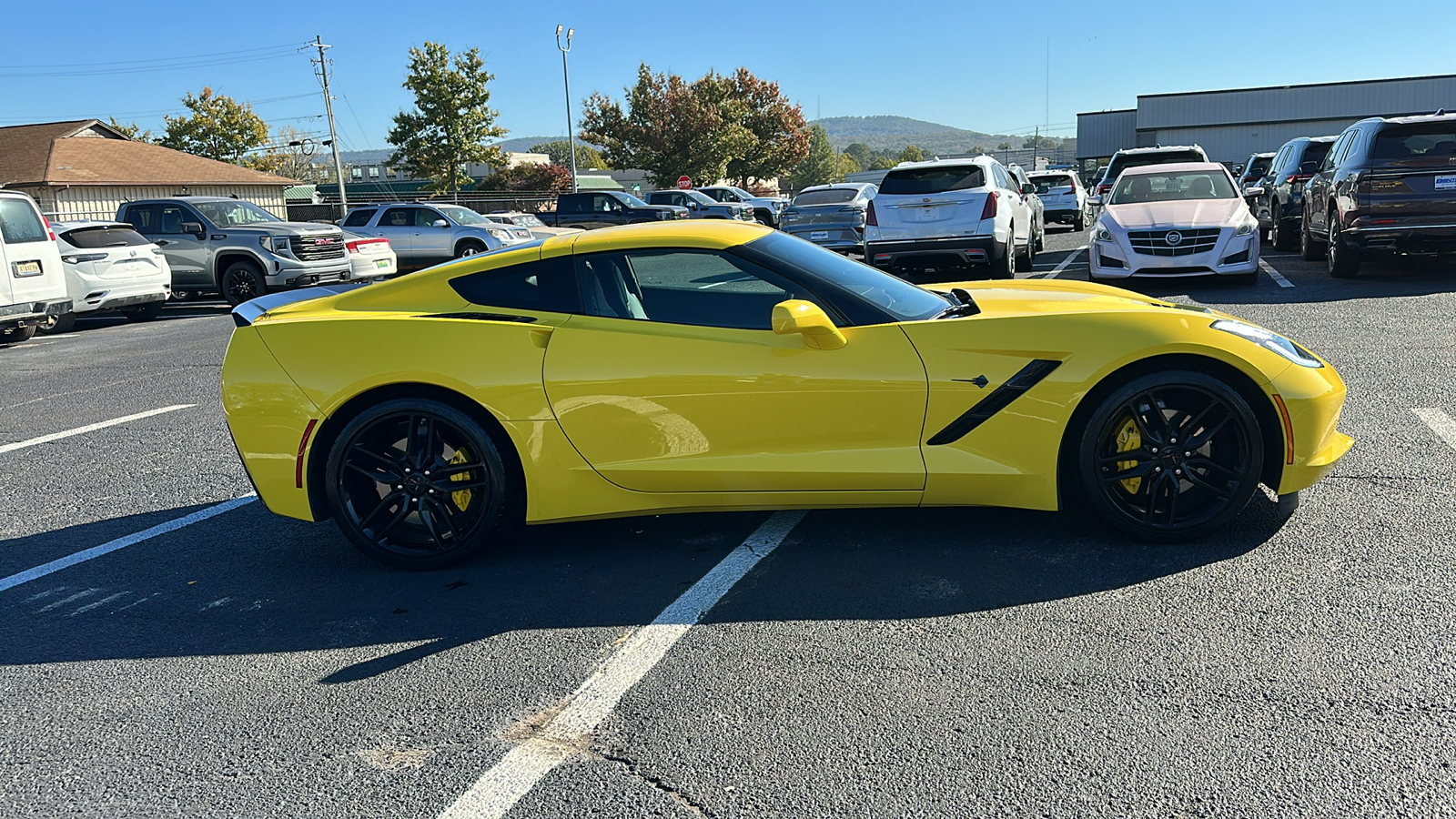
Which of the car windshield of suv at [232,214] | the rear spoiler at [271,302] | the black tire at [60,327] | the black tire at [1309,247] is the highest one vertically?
the car windshield of suv at [232,214]

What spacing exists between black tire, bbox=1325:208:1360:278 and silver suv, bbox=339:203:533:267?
15.3 meters

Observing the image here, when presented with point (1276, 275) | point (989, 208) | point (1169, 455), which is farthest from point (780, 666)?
point (1276, 275)

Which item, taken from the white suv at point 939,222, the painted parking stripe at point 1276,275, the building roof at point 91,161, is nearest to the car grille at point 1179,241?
the painted parking stripe at point 1276,275

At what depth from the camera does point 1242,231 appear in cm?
1197

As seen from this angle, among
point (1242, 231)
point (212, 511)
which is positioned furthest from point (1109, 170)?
point (212, 511)

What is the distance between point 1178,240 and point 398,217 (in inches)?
654

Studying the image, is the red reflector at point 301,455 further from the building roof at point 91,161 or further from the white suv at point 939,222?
the building roof at point 91,161

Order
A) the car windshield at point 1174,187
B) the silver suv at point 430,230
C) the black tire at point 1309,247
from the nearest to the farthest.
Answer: the car windshield at point 1174,187 → the black tire at point 1309,247 → the silver suv at point 430,230

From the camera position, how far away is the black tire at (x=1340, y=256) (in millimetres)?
12375

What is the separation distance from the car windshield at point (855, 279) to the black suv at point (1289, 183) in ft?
45.9

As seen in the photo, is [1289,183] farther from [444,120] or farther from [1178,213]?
[444,120]

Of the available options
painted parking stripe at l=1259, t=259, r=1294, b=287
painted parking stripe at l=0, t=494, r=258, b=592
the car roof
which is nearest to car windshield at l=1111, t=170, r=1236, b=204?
the car roof

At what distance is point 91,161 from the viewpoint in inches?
1581

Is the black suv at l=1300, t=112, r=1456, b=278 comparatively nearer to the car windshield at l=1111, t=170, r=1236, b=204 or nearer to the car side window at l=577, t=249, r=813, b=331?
the car windshield at l=1111, t=170, r=1236, b=204
